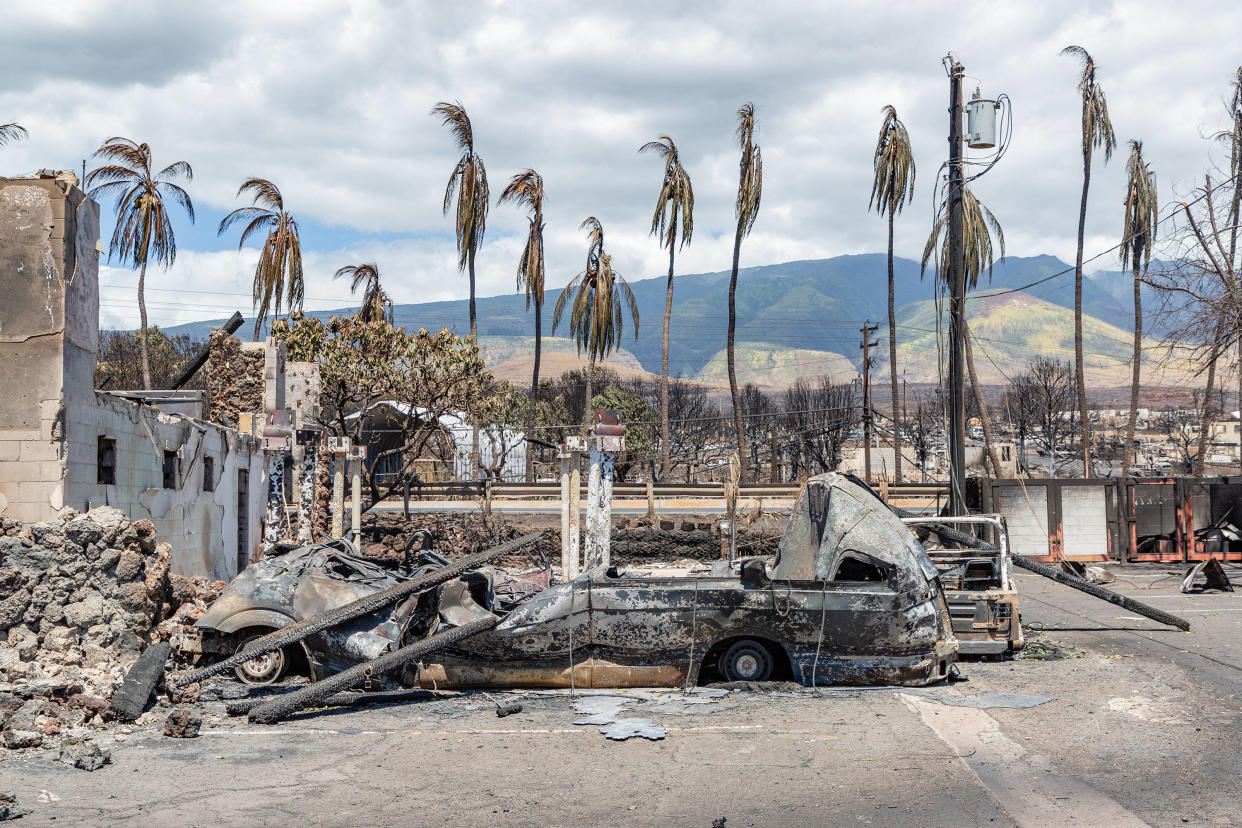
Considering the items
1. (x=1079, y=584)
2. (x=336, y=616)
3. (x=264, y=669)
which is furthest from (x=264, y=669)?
(x=1079, y=584)

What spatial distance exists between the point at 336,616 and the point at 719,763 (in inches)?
154

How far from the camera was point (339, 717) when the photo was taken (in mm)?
9203

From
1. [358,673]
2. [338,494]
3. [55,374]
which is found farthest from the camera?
[338,494]

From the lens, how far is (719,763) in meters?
7.52

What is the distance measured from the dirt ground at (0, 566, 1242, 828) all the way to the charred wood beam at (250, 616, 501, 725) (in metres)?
0.17

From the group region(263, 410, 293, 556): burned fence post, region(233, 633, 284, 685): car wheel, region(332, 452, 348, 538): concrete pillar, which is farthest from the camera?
region(332, 452, 348, 538): concrete pillar

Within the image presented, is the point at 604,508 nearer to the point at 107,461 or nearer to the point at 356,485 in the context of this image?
the point at 107,461

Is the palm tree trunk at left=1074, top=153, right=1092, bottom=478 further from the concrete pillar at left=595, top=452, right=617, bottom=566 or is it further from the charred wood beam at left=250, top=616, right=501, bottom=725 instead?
the charred wood beam at left=250, top=616, right=501, bottom=725

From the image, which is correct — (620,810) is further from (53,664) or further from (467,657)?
(53,664)

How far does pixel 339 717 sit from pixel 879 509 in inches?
209

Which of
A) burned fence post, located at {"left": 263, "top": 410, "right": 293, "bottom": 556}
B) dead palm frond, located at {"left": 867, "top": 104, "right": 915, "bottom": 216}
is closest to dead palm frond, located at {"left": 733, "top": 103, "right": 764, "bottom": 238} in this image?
dead palm frond, located at {"left": 867, "top": 104, "right": 915, "bottom": 216}

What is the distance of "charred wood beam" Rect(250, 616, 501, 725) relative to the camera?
884 centimetres

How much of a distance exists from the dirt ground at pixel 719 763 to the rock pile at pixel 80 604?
1.33 meters

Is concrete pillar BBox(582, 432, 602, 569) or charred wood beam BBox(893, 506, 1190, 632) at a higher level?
concrete pillar BBox(582, 432, 602, 569)
